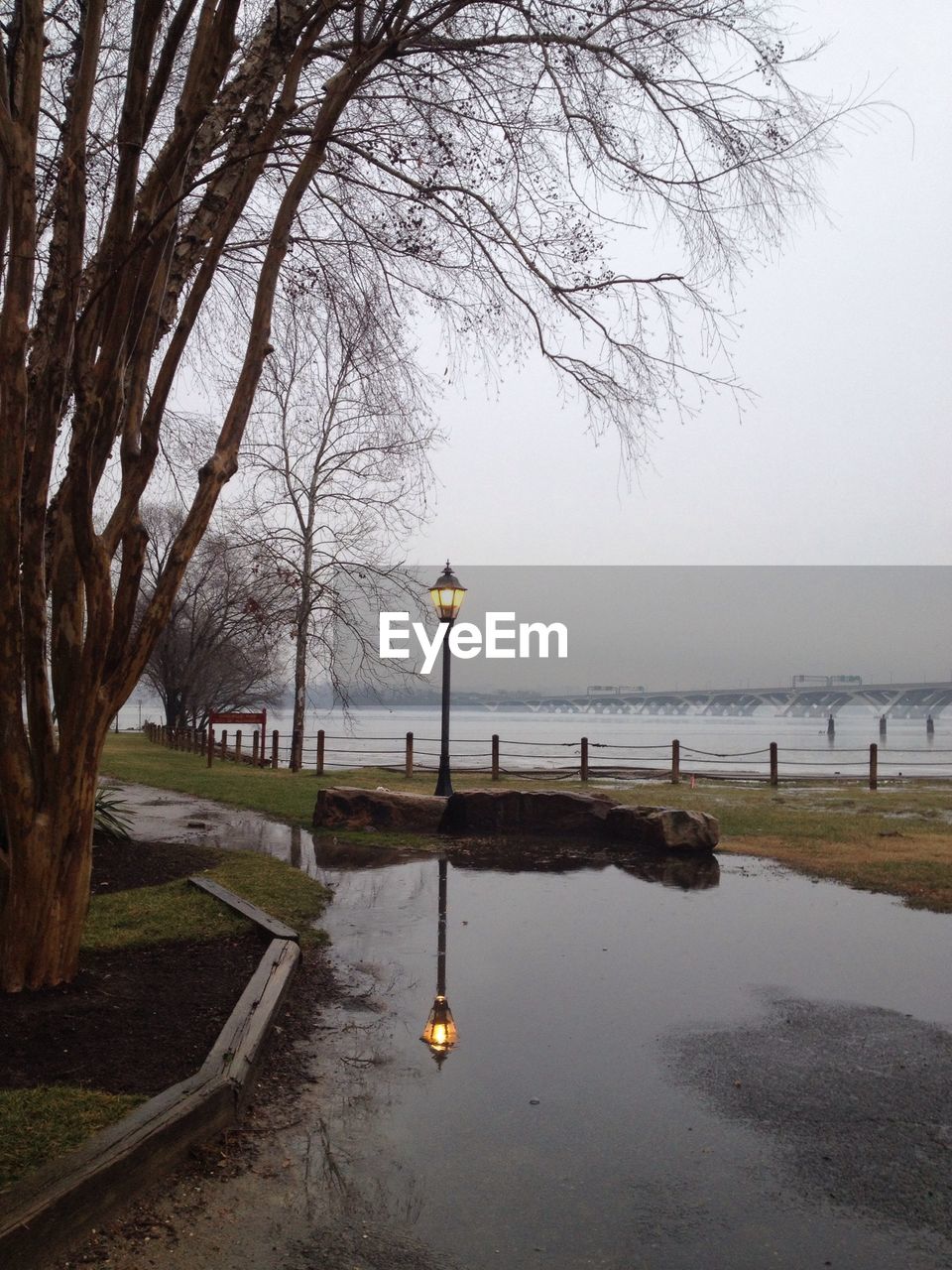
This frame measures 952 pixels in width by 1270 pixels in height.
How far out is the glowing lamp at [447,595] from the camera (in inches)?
674

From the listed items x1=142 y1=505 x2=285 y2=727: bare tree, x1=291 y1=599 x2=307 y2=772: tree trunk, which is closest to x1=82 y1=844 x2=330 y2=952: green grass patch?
x1=291 y1=599 x2=307 y2=772: tree trunk

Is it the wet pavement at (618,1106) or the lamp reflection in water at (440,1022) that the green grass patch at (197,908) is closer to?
the wet pavement at (618,1106)

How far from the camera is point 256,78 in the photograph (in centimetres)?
615

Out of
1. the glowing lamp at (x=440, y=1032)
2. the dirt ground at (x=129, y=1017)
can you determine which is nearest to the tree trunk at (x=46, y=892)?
the dirt ground at (x=129, y=1017)

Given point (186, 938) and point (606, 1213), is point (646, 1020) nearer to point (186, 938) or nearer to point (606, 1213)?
point (606, 1213)

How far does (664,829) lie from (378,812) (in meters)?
3.84

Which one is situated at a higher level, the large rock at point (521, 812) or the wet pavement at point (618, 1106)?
the large rock at point (521, 812)

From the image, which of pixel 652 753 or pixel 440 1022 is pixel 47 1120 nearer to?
pixel 440 1022

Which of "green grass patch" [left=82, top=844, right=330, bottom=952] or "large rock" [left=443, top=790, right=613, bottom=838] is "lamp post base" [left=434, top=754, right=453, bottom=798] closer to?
"large rock" [left=443, top=790, right=613, bottom=838]

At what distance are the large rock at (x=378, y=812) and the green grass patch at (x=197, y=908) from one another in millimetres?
3205

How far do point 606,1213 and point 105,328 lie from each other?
483cm

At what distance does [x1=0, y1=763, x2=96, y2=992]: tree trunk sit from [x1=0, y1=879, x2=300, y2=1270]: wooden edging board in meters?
1.24

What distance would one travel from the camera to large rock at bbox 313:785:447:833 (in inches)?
497

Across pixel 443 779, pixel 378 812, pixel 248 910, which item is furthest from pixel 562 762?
pixel 248 910
